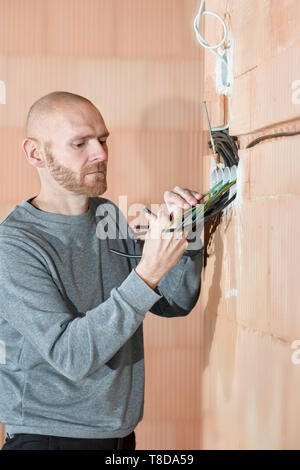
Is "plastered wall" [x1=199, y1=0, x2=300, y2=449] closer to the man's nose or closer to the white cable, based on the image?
the white cable

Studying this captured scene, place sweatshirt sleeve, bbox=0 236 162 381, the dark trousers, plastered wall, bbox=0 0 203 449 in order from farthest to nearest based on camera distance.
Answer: plastered wall, bbox=0 0 203 449 < the dark trousers < sweatshirt sleeve, bbox=0 236 162 381

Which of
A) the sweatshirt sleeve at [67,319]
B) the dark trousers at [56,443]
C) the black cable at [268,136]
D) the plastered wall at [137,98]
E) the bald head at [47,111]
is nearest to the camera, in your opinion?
the black cable at [268,136]

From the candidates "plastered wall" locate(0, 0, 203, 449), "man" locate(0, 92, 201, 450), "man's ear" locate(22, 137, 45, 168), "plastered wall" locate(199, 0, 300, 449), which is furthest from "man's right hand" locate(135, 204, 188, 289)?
"plastered wall" locate(0, 0, 203, 449)

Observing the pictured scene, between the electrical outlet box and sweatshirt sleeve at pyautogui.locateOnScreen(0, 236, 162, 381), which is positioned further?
the electrical outlet box

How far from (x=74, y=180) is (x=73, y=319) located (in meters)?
0.34

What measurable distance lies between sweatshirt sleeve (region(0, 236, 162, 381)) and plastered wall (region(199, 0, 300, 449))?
0.73 ft

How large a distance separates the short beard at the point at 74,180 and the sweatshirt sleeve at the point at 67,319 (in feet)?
0.80

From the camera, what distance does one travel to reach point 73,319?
1.13 meters

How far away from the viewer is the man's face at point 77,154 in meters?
1.30

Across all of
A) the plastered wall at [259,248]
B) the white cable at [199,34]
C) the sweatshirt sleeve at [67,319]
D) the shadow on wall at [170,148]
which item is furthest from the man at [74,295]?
the shadow on wall at [170,148]

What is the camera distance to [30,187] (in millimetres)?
2064

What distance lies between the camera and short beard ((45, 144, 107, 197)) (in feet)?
4.28

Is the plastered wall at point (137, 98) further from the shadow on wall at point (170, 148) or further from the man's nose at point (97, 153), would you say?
the man's nose at point (97, 153)
